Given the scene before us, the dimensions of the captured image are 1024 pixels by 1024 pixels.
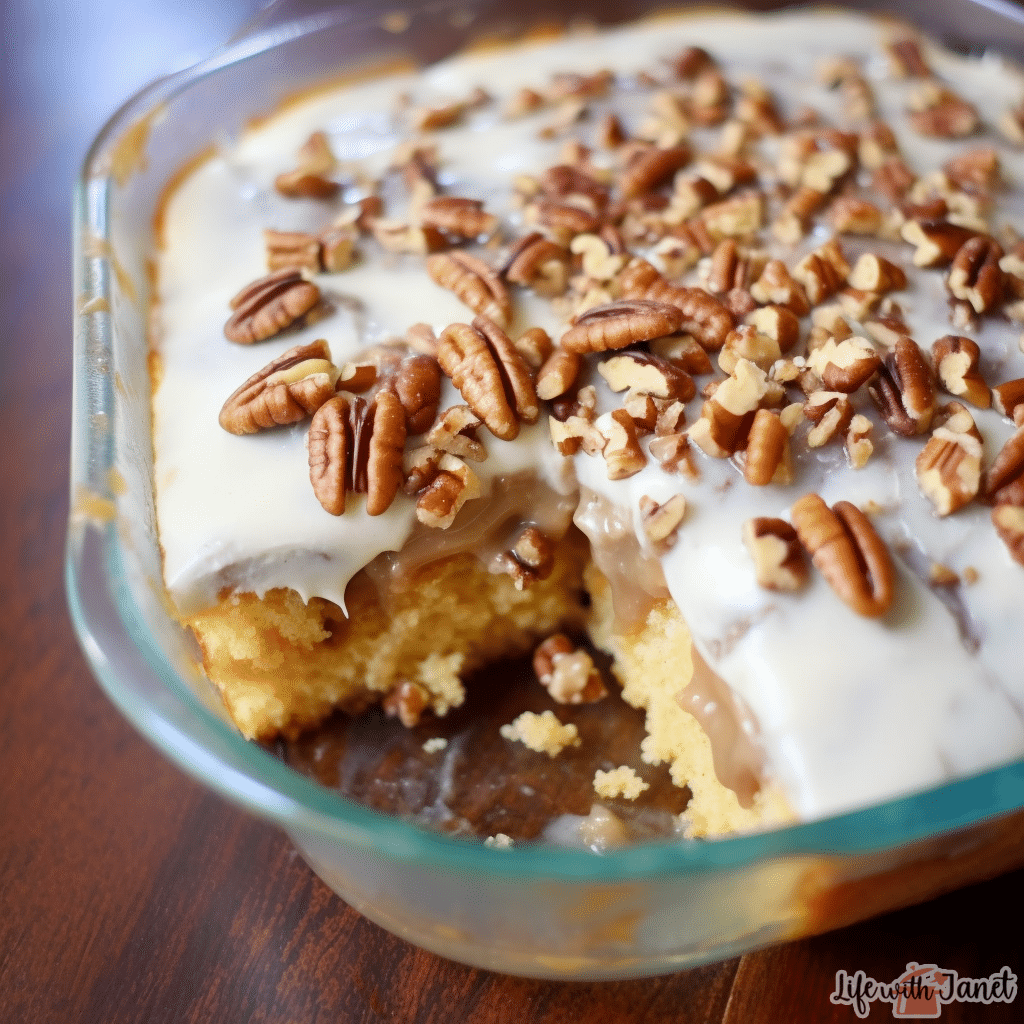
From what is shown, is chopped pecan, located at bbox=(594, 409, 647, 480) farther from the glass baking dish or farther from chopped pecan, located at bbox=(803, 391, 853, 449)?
the glass baking dish

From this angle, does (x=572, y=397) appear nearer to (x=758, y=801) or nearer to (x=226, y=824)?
(x=758, y=801)

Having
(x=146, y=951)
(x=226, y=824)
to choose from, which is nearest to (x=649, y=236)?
(x=226, y=824)

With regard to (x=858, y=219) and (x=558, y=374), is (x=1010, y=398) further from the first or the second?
(x=558, y=374)

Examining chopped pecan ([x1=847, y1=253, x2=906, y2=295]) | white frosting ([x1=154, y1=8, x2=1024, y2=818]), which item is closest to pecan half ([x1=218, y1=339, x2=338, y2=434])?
white frosting ([x1=154, y1=8, x2=1024, y2=818])

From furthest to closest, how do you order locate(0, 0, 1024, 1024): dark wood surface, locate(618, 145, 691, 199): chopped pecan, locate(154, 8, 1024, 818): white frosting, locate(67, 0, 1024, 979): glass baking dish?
1. locate(618, 145, 691, 199): chopped pecan
2. locate(0, 0, 1024, 1024): dark wood surface
3. locate(154, 8, 1024, 818): white frosting
4. locate(67, 0, 1024, 979): glass baking dish

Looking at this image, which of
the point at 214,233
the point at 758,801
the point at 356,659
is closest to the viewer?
the point at 758,801

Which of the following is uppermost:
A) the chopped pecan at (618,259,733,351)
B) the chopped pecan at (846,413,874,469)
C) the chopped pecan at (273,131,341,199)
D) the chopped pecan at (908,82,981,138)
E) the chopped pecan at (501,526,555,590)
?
the chopped pecan at (273,131,341,199)

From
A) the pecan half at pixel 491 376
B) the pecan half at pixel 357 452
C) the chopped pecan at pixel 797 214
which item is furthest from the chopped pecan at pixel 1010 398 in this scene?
the pecan half at pixel 357 452
